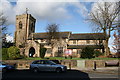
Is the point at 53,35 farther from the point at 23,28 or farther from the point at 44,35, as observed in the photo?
the point at 23,28

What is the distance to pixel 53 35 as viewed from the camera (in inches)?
1796

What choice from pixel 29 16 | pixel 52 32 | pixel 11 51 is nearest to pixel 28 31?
pixel 29 16

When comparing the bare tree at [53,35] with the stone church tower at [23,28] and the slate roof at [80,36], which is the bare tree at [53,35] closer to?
the slate roof at [80,36]

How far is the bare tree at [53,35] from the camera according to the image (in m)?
45.1

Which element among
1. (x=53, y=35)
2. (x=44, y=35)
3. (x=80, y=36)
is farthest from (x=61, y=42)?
(x=44, y=35)

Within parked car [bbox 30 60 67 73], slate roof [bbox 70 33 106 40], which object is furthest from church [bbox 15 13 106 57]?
parked car [bbox 30 60 67 73]

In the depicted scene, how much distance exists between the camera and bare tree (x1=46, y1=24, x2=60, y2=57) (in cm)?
4512

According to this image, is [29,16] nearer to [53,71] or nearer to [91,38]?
[91,38]

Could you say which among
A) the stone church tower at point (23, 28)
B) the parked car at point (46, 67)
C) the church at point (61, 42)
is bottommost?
the parked car at point (46, 67)

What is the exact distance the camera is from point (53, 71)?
16.5 metres

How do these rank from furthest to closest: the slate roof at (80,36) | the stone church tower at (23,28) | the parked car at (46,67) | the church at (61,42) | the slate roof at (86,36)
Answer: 1. the stone church tower at (23,28)
2. the slate roof at (80,36)
3. the slate roof at (86,36)
4. the church at (61,42)
5. the parked car at (46,67)

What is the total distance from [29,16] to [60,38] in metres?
17.9

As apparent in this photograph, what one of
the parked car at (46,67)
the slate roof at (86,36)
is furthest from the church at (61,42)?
the parked car at (46,67)

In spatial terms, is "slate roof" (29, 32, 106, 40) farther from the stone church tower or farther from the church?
the stone church tower
